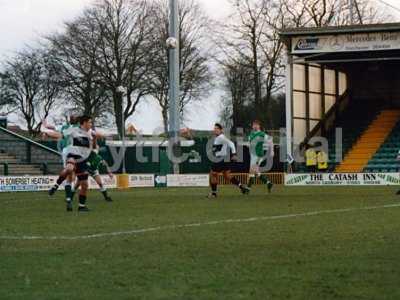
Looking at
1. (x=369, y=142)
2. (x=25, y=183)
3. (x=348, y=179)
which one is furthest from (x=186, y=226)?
(x=369, y=142)

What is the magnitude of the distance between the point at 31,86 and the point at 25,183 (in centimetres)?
3464

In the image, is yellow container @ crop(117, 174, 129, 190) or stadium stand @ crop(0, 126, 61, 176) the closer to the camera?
yellow container @ crop(117, 174, 129, 190)

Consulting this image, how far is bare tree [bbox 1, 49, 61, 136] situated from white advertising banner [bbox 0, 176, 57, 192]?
3165 cm

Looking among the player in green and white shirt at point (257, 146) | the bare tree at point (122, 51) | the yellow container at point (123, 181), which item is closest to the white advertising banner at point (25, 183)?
the yellow container at point (123, 181)

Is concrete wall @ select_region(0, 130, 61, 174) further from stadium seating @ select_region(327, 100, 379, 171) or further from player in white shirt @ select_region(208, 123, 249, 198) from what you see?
player in white shirt @ select_region(208, 123, 249, 198)

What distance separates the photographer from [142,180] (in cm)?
3388

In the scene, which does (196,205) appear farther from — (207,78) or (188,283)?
(207,78)

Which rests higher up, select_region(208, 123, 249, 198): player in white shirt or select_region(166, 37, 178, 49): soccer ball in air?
select_region(166, 37, 178, 49): soccer ball in air

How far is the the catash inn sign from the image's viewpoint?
36.8 metres

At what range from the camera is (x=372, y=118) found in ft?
147

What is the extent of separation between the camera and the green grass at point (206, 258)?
772 cm

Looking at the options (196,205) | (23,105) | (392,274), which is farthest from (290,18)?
(392,274)

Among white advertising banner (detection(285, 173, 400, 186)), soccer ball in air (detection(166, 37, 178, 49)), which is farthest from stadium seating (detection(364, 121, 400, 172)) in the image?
soccer ball in air (detection(166, 37, 178, 49))

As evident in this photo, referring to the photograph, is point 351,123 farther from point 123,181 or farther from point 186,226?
point 186,226
